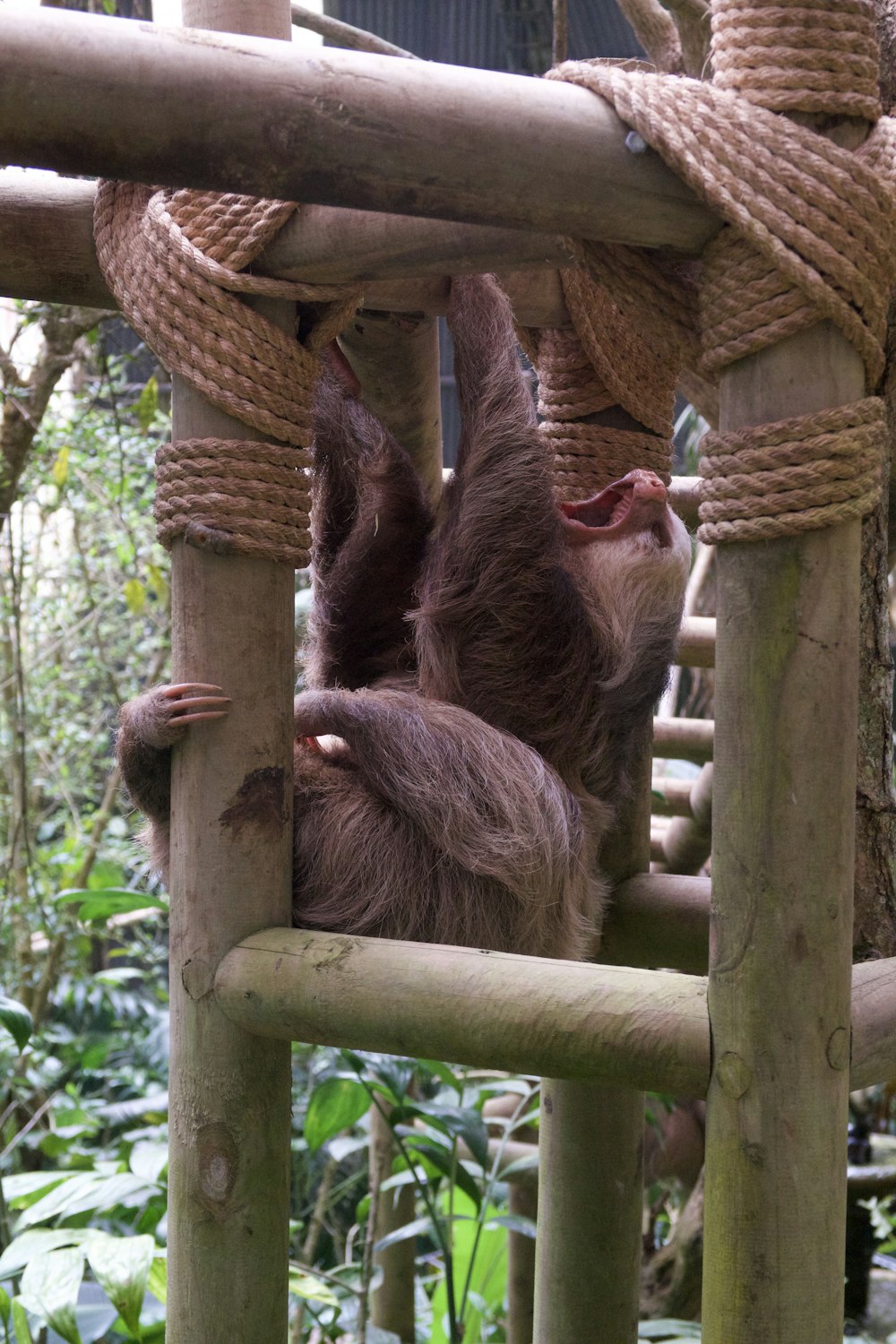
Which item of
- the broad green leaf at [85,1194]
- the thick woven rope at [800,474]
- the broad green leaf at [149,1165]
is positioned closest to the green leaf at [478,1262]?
the broad green leaf at [149,1165]

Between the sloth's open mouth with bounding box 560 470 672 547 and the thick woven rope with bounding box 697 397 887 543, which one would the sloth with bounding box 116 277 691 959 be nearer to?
the sloth's open mouth with bounding box 560 470 672 547

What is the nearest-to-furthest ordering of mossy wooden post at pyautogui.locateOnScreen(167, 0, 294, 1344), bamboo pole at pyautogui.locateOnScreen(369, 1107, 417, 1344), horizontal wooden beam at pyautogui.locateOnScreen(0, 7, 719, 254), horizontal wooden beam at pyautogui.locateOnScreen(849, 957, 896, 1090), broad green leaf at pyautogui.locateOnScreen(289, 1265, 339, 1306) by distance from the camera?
1. horizontal wooden beam at pyautogui.locateOnScreen(0, 7, 719, 254)
2. horizontal wooden beam at pyautogui.locateOnScreen(849, 957, 896, 1090)
3. mossy wooden post at pyautogui.locateOnScreen(167, 0, 294, 1344)
4. broad green leaf at pyautogui.locateOnScreen(289, 1265, 339, 1306)
5. bamboo pole at pyautogui.locateOnScreen(369, 1107, 417, 1344)

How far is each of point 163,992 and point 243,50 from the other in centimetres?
444

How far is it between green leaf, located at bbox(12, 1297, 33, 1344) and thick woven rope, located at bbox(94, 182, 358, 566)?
1.42 m

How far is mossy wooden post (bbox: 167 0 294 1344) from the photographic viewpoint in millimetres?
1180

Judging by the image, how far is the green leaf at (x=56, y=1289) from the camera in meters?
1.76

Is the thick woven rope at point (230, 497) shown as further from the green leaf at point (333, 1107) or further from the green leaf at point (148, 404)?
the green leaf at point (148, 404)

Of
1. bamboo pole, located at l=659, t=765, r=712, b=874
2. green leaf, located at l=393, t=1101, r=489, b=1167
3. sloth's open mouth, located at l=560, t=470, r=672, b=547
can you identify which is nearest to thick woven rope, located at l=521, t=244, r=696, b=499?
sloth's open mouth, located at l=560, t=470, r=672, b=547

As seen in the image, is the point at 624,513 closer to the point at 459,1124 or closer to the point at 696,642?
the point at 696,642

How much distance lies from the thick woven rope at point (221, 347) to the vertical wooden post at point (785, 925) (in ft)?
1.60

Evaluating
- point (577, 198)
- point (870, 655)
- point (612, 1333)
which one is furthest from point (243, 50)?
point (612, 1333)

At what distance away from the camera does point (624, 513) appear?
70.2 inches

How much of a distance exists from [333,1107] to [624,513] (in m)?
1.27

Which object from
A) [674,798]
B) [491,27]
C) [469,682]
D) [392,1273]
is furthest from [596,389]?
[491,27]
